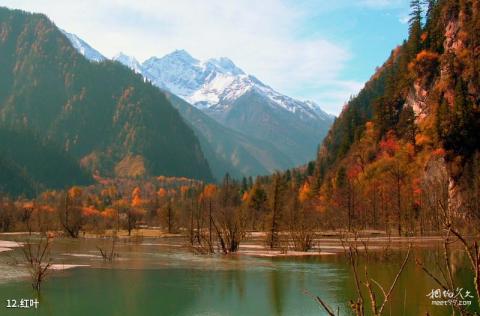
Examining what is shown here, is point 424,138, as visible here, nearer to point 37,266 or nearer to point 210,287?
point 210,287

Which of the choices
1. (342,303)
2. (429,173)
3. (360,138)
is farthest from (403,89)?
(342,303)

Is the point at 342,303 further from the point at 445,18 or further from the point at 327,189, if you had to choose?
the point at 327,189

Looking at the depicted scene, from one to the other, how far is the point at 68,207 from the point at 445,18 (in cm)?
10525

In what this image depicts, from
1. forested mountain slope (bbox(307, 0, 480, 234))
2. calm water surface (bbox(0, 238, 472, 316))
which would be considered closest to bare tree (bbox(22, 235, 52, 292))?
calm water surface (bbox(0, 238, 472, 316))

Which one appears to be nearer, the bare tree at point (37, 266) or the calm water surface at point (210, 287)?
the calm water surface at point (210, 287)

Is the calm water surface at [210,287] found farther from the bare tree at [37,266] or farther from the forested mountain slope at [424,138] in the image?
the forested mountain slope at [424,138]

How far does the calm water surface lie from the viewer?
34.1 m

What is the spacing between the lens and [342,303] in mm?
35375

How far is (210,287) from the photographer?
140 ft

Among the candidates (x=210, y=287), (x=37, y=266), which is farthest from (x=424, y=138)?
(x=37, y=266)

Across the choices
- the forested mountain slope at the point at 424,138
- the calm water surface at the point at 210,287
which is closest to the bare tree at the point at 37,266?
the calm water surface at the point at 210,287

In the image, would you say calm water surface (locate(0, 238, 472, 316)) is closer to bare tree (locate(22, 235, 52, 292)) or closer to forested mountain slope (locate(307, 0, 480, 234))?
bare tree (locate(22, 235, 52, 292))

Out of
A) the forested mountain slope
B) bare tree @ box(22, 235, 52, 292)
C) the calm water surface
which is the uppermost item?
the forested mountain slope

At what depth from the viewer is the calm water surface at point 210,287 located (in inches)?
1342
